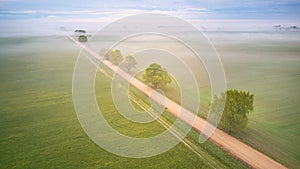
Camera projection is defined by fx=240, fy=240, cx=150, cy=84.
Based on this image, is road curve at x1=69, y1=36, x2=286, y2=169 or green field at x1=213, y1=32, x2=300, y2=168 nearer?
road curve at x1=69, y1=36, x2=286, y2=169

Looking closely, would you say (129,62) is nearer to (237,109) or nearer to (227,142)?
(237,109)

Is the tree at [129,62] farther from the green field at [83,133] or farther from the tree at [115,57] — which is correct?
the green field at [83,133]

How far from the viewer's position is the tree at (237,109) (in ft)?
109

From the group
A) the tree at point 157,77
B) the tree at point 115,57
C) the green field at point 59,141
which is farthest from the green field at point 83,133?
the tree at point 115,57

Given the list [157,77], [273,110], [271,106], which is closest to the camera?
[273,110]

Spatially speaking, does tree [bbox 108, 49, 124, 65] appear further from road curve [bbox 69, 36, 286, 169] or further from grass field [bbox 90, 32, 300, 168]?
road curve [bbox 69, 36, 286, 169]

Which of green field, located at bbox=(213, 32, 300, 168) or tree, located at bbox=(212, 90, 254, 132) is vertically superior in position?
tree, located at bbox=(212, 90, 254, 132)

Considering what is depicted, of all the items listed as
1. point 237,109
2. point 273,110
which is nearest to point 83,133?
point 237,109

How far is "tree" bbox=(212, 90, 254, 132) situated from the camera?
3338 centimetres

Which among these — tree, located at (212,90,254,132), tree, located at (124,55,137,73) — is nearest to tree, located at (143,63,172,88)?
tree, located at (124,55,137,73)

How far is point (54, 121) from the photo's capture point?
3856cm

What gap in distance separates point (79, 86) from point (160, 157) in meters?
37.6

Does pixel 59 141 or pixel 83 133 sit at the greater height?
pixel 59 141

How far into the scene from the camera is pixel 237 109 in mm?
33531
